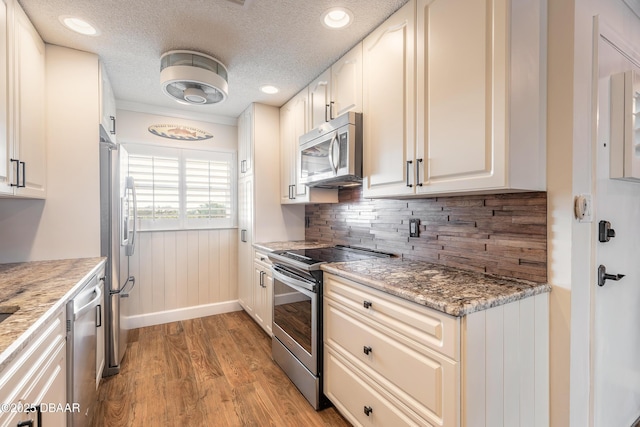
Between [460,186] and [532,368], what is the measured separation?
0.82 m

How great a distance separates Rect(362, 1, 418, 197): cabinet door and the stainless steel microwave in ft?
0.21

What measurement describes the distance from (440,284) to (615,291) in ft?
3.18

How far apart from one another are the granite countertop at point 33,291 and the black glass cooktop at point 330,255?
1.19 m

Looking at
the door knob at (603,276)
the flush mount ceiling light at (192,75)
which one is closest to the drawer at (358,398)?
the door knob at (603,276)

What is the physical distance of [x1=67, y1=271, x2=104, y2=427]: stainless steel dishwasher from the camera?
128 cm

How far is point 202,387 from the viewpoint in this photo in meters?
2.12

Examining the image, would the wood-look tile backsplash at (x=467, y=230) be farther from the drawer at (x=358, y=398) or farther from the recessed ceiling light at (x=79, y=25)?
the recessed ceiling light at (x=79, y=25)

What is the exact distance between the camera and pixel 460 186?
1.36 metres

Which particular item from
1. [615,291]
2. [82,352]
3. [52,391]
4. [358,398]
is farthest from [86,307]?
[615,291]

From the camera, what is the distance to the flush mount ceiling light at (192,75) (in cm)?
208

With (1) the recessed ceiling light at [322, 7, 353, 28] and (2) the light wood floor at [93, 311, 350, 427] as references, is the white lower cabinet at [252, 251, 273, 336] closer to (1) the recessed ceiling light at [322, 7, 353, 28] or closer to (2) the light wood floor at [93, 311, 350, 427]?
(2) the light wood floor at [93, 311, 350, 427]

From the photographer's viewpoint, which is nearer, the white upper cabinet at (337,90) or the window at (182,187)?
the white upper cabinet at (337,90)

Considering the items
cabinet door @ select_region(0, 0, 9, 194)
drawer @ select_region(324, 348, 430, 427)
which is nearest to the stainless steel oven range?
drawer @ select_region(324, 348, 430, 427)

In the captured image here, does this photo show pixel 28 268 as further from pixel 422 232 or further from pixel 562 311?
pixel 562 311
